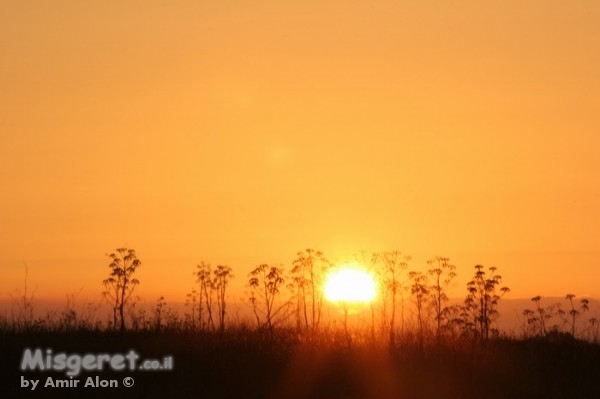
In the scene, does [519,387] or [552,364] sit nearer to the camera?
[519,387]

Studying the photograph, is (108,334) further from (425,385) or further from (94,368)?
(425,385)

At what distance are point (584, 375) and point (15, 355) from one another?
9.81 meters

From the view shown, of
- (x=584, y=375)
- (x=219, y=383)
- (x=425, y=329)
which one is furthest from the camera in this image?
(x=425, y=329)

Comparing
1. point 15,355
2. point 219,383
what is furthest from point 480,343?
point 15,355

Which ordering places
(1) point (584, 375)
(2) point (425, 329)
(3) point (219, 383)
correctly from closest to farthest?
(3) point (219, 383), (1) point (584, 375), (2) point (425, 329)

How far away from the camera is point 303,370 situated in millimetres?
17922

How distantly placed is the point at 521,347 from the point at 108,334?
26.0ft

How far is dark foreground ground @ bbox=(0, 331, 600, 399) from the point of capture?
1709 cm

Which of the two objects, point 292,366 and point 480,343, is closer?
point 292,366

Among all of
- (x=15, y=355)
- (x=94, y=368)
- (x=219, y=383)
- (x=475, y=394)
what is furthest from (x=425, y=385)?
(x=15, y=355)

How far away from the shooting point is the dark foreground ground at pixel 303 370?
17094 millimetres

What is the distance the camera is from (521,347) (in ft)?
68.5

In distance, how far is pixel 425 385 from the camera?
17750 millimetres

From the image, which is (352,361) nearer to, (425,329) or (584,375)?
(425,329)
